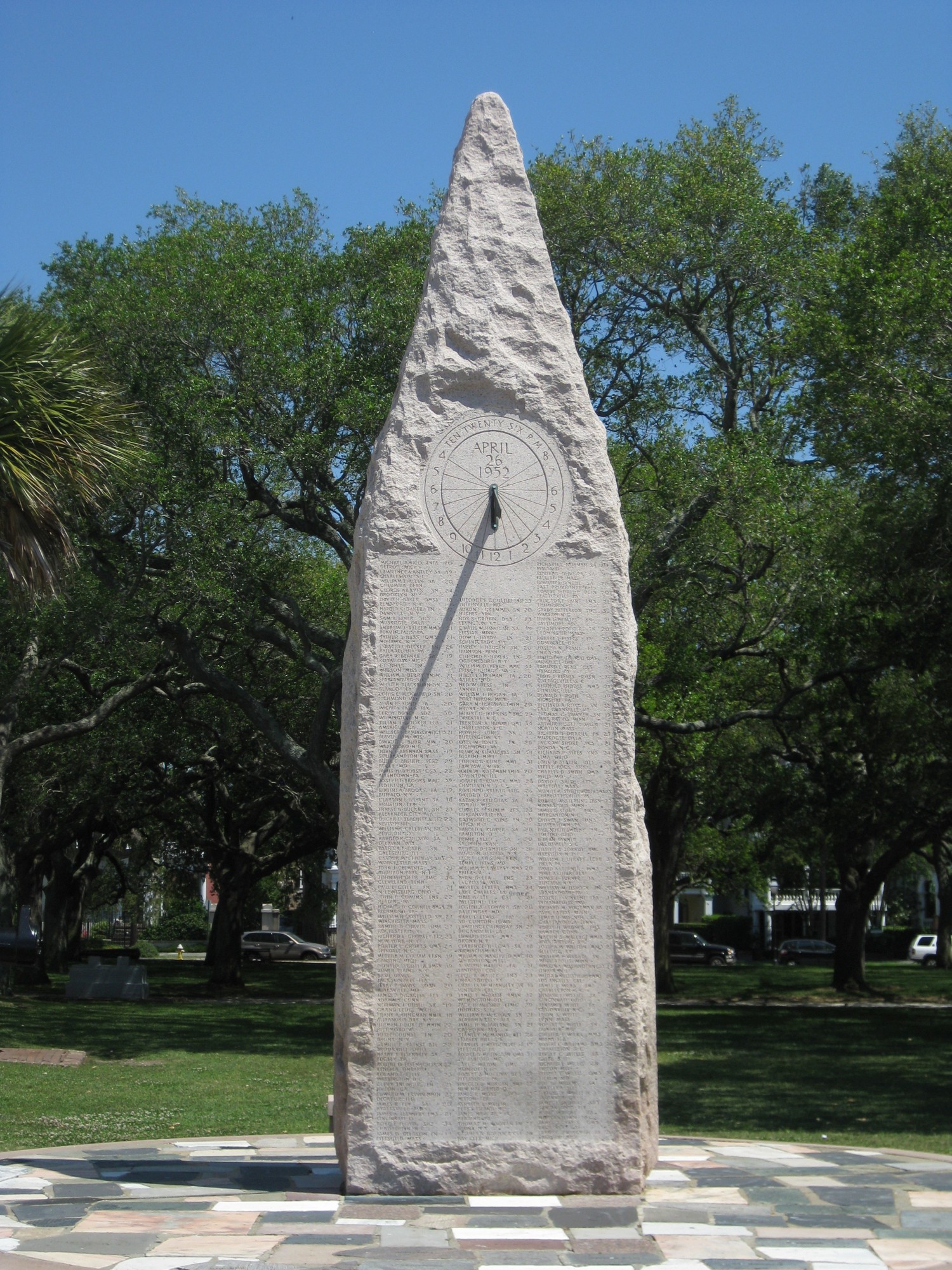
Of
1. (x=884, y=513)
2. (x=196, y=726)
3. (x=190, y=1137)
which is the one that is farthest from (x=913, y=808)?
(x=190, y=1137)

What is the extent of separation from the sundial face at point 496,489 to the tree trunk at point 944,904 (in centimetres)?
3369

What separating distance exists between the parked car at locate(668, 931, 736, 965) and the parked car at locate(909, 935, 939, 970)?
6.78 meters

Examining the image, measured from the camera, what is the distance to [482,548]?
7.99m

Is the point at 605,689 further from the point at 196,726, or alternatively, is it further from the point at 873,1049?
the point at 196,726

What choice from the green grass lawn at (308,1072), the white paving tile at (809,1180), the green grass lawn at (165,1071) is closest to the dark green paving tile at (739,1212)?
the white paving tile at (809,1180)

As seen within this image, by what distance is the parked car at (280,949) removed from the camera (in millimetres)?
49219

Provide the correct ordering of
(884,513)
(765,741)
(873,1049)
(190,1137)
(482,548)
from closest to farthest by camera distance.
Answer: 1. (482,548)
2. (190,1137)
3. (884,513)
4. (873,1049)
5. (765,741)

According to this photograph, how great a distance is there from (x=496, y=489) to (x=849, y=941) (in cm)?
2375

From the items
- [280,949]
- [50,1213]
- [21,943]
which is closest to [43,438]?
[50,1213]

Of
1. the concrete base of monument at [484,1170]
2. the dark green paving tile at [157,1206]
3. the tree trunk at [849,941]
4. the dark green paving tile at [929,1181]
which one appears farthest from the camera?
the tree trunk at [849,941]

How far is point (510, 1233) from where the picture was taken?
643 cm

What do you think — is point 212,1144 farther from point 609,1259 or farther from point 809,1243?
point 809,1243

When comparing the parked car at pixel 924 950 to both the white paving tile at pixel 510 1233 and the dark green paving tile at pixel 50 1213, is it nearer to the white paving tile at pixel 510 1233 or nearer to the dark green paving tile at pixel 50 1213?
the white paving tile at pixel 510 1233

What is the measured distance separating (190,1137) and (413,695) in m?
4.50
